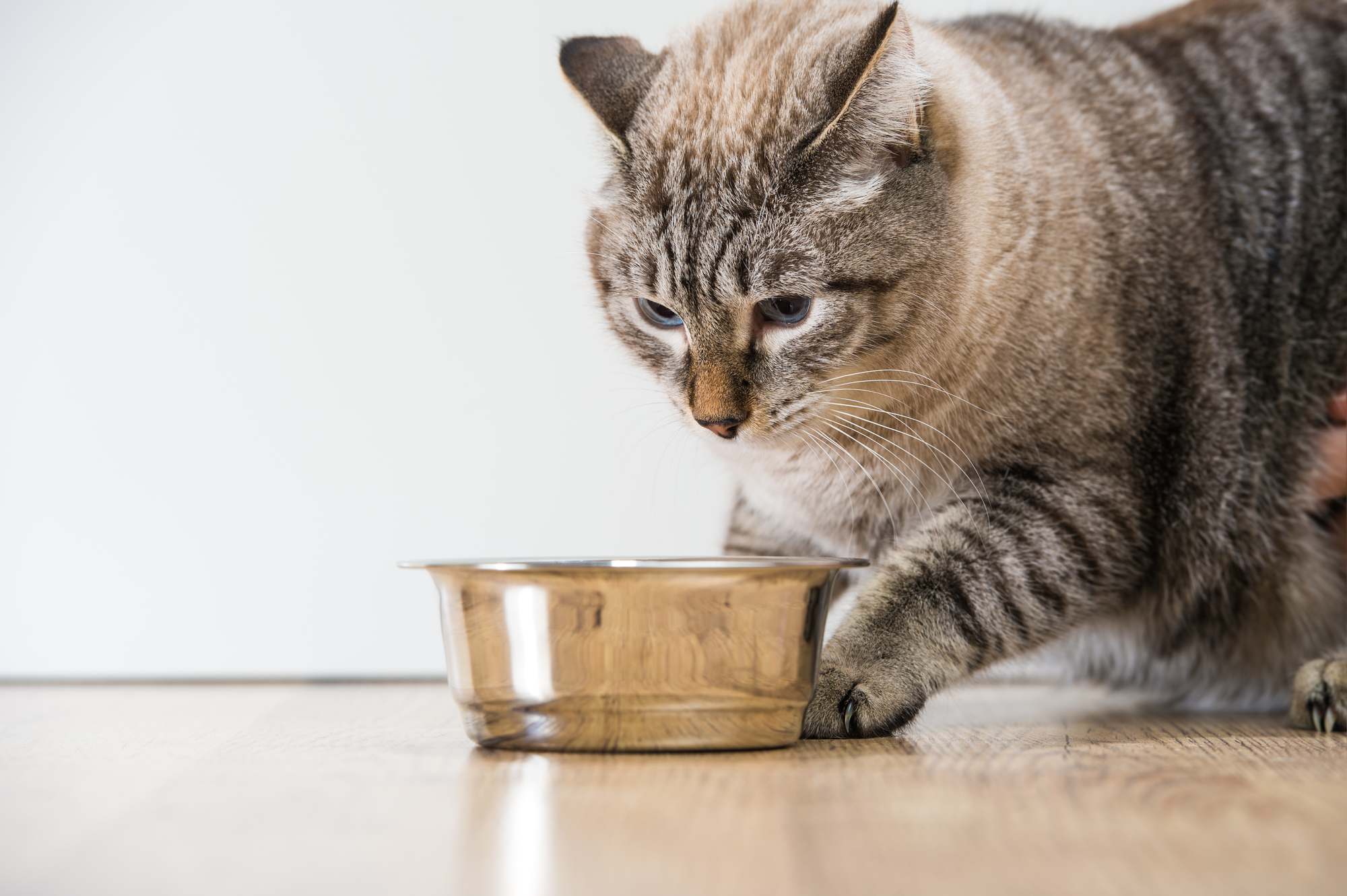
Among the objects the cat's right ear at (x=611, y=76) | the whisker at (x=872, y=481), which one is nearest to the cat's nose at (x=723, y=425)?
the whisker at (x=872, y=481)

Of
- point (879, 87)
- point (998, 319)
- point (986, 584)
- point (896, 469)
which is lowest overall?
point (986, 584)

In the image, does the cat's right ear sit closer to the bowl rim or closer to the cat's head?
the cat's head

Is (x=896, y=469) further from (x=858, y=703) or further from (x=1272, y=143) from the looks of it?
(x=1272, y=143)

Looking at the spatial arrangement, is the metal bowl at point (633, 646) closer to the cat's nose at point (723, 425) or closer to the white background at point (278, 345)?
the cat's nose at point (723, 425)

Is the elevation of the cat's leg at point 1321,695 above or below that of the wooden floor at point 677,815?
below

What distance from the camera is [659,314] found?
1327mm

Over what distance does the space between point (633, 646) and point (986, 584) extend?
507 millimetres

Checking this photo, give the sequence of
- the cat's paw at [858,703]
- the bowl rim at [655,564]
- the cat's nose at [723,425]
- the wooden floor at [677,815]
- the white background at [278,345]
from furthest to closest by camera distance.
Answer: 1. the white background at [278,345]
2. the cat's nose at [723,425]
3. the cat's paw at [858,703]
4. the bowl rim at [655,564]
5. the wooden floor at [677,815]

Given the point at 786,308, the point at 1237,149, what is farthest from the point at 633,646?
the point at 1237,149

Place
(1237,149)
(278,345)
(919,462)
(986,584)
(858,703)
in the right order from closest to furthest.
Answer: (858,703) < (986,584) < (919,462) < (1237,149) < (278,345)

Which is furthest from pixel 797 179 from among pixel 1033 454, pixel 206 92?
pixel 206 92

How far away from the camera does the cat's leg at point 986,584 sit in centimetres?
118

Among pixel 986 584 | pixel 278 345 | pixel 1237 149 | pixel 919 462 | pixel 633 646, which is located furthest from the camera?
pixel 278 345

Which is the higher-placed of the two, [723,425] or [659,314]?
[659,314]
